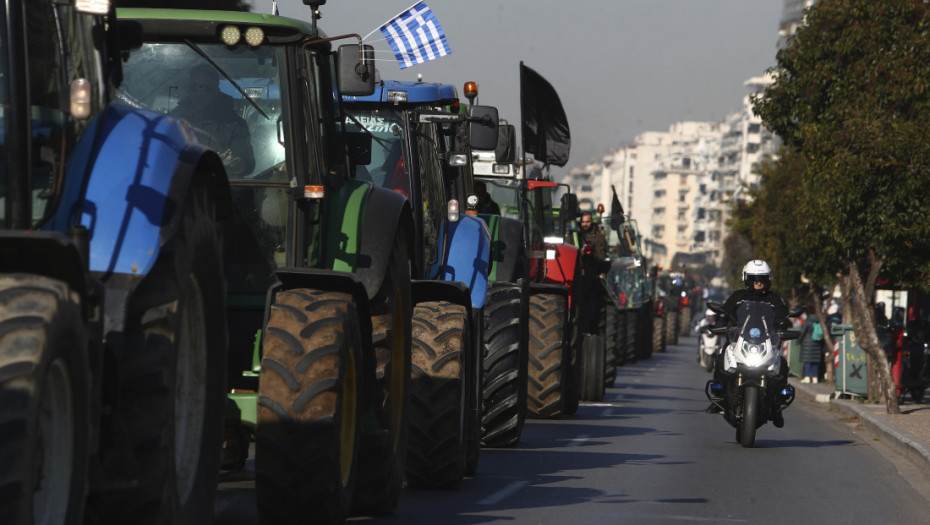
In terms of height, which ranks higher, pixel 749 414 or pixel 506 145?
pixel 506 145

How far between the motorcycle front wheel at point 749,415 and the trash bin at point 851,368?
35.1 feet

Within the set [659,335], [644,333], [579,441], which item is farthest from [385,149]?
[659,335]

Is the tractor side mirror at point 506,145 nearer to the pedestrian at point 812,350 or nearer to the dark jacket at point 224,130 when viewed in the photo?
the dark jacket at point 224,130

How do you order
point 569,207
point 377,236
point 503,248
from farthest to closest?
point 569,207 < point 503,248 < point 377,236

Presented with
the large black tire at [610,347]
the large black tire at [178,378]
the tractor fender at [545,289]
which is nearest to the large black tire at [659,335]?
the large black tire at [610,347]

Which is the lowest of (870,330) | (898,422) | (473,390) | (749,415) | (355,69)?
(898,422)

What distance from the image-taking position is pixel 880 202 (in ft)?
74.0

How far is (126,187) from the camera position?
5.47 metres

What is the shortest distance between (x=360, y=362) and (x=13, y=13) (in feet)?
9.37

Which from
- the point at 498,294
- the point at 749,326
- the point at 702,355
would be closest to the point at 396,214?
the point at 498,294

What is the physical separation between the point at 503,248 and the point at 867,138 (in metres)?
9.77

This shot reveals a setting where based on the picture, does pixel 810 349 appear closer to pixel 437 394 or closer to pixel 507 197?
pixel 507 197

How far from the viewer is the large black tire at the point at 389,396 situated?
26.6 ft

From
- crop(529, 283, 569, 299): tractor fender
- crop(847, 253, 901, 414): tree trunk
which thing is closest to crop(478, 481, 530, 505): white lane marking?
crop(529, 283, 569, 299): tractor fender
